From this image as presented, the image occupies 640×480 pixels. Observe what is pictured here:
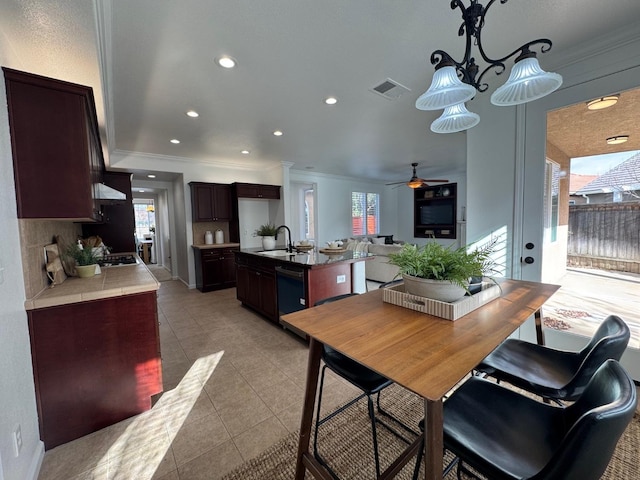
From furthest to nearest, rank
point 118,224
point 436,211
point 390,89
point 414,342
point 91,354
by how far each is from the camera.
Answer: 1. point 436,211
2. point 118,224
3. point 390,89
4. point 91,354
5. point 414,342

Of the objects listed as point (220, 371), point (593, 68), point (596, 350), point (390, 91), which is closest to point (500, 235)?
point (593, 68)

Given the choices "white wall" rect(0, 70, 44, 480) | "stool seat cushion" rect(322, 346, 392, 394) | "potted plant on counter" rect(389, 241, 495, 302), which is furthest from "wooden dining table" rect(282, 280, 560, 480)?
"white wall" rect(0, 70, 44, 480)

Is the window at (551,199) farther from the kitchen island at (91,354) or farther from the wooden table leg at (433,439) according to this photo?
the kitchen island at (91,354)

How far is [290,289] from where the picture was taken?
9.96 ft

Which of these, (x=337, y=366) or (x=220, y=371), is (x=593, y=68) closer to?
(x=337, y=366)

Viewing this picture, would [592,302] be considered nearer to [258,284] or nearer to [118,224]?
[258,284]

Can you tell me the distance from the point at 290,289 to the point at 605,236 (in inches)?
112

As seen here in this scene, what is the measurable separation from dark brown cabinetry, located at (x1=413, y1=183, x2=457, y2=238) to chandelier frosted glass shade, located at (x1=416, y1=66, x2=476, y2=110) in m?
7.34

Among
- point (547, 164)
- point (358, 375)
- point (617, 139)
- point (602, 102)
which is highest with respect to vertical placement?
point (602, 102)

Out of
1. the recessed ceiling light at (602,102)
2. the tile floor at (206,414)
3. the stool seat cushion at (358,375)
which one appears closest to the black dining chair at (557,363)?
the stool seat cushion at (358,375)

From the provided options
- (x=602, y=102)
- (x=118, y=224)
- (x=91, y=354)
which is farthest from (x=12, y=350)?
(x=602, y=102)

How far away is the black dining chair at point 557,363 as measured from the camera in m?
1.13

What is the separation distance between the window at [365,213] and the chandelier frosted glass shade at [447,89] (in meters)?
6.83

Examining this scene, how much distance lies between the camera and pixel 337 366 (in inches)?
56.3
